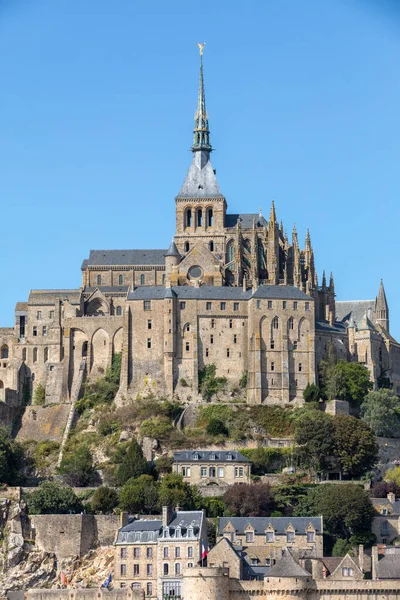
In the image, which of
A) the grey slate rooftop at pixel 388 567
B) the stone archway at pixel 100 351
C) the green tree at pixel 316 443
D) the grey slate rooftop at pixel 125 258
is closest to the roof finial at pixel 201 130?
the grey slate rooftop at pixel 125 258

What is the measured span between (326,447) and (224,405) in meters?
9.51

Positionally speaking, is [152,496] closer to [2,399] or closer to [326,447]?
[326,447]

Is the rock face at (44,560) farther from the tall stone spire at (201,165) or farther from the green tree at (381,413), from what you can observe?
the tall stone spire at (201,165)

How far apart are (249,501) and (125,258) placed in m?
31.4

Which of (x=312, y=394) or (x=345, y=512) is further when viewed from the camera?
(x=312, y=394)

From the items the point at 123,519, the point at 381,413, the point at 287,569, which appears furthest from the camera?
the point at 381,413

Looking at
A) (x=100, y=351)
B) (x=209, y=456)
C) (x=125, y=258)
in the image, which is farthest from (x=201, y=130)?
(x=209, y=456)

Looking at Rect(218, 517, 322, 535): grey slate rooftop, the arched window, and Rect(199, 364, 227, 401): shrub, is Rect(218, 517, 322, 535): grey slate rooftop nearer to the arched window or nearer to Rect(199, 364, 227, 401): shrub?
Rect(199, 364, 227, 401): shrub

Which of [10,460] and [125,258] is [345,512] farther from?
[125,258]

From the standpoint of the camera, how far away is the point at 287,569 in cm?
7256

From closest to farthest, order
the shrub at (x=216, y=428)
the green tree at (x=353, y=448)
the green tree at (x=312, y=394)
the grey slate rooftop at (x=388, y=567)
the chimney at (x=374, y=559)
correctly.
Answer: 1. the grey slate rooftop at (x=388, y=567)
2. the chimney at (x=374, y=559)
3. the green tree at (x=353, y=448)
4. the shrub at (x=216, y=428)
5. the green tree at (x=312, y=394)

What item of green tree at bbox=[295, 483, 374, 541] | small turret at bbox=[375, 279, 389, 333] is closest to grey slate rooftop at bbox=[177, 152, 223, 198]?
small turret at bbox=[375, 279, 389, 333]

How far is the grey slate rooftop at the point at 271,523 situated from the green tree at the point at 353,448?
33.9 ft

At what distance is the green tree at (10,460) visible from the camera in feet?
296
